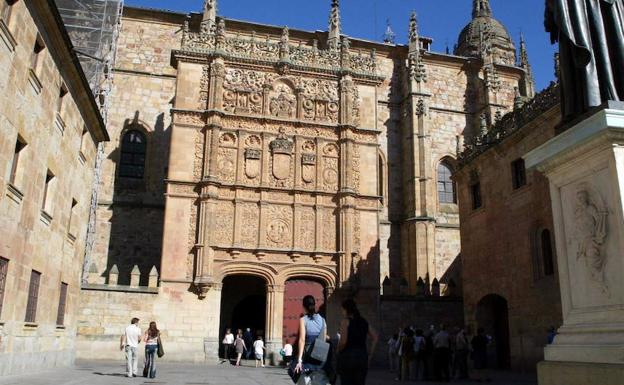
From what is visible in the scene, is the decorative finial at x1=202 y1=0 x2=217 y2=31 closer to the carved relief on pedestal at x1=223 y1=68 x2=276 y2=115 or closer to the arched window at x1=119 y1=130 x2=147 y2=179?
the carved relief on pedestal at x1=223 y1=68 x2=276 y2=115

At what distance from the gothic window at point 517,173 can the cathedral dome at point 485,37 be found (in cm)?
2238

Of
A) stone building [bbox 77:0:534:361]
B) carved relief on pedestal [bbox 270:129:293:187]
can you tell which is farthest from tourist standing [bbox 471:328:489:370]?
carved relief on pedestal [bbox 270:129:293:187]

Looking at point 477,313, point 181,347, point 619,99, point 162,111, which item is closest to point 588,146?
point 619,99

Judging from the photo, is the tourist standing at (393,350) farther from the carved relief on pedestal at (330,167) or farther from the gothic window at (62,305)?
the gothic window at (62,305)

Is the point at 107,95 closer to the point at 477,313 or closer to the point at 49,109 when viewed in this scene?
the point at 49,109

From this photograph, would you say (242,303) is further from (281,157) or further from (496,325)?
(496,325)

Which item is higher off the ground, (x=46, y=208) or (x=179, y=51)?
(x=179, y=51)

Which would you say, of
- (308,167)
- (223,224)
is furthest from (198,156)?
(308,167)

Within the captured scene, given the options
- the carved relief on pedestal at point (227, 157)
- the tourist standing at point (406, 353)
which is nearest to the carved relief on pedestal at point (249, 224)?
the carved relief on pedestal at point (227, 157)

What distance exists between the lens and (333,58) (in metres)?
27.6

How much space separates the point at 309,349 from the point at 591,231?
2998 mm

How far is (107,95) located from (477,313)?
20361 millimetres

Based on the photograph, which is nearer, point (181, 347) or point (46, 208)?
point (46, 208)

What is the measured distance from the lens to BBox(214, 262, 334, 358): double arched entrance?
925 inches
